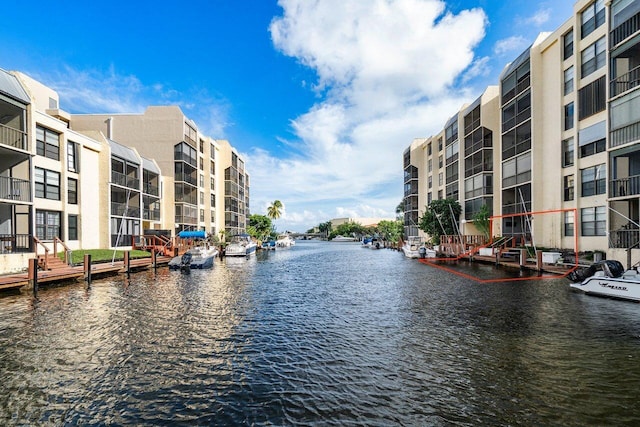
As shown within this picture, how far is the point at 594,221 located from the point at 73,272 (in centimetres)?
3902

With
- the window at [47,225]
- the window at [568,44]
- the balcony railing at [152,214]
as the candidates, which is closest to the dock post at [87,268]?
the window at [47,225]

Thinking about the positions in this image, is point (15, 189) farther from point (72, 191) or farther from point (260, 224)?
point (260, 224)

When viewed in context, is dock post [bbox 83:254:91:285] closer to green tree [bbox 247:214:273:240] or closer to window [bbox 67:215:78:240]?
window [bbox 67:215:78:240]

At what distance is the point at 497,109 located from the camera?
46.5 metres

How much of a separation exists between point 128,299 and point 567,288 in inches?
998

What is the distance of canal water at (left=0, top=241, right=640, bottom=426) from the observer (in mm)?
7184

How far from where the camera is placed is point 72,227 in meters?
30.8

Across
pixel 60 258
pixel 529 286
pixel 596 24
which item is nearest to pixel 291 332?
pixel 529 286

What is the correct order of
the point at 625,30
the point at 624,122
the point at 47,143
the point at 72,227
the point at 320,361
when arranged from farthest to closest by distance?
the point at 72,227 → the point at 47,143 → the point at 625,30 → the point at 624,122 → the point at 320,361

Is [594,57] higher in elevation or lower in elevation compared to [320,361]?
higher

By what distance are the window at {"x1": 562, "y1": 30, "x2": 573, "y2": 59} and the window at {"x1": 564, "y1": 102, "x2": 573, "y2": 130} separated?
179 inches

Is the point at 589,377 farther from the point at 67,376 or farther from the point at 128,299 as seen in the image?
the point at 128,299

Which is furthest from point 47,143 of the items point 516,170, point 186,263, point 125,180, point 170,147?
point 516,170

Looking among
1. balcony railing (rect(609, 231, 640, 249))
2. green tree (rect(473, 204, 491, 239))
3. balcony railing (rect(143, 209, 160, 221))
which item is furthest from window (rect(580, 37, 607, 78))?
balcony railing (rect(143, 209, 160, 221))
